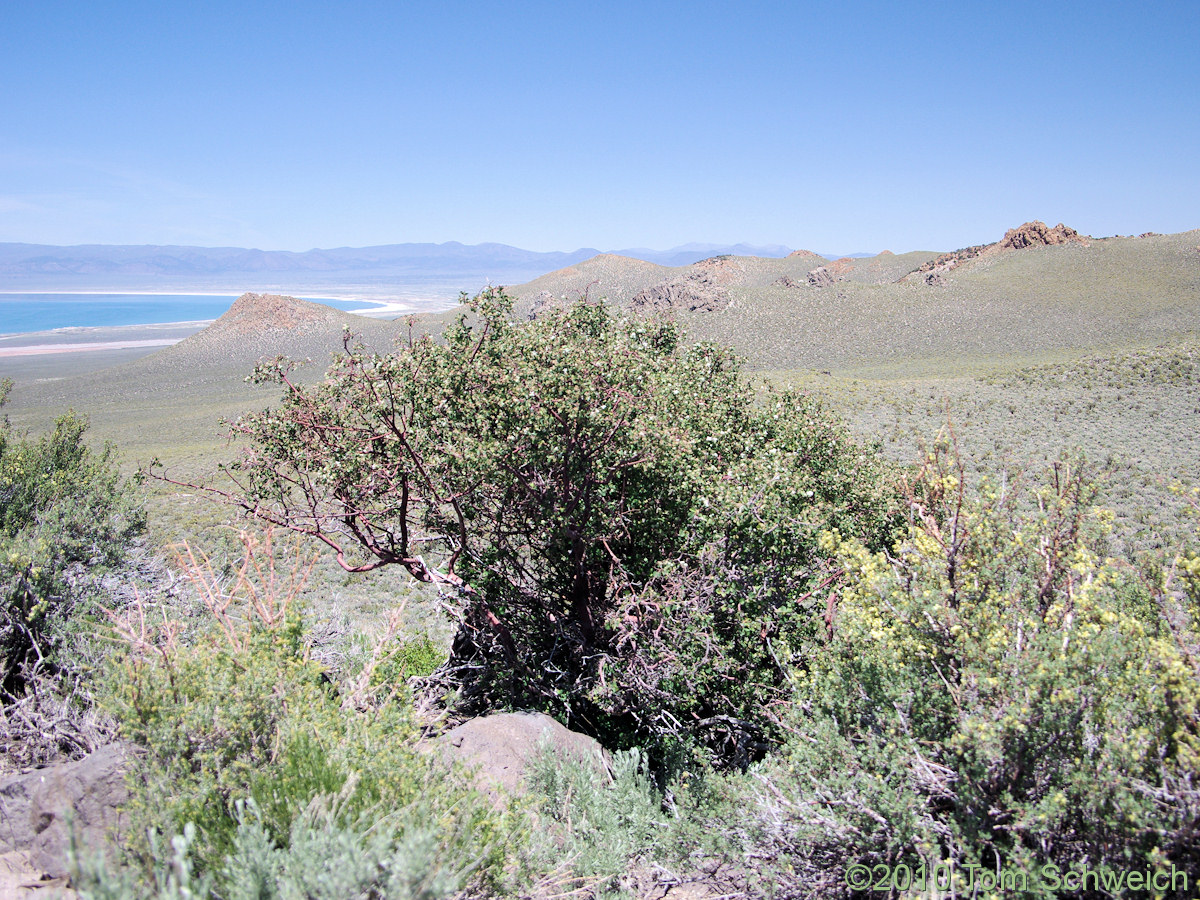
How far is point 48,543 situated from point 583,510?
22.7ft

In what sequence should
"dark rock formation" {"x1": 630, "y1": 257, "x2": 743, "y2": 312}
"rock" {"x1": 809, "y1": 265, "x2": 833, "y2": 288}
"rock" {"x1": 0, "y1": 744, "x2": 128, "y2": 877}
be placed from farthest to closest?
"rock" {"x1": 809, "y1": 265, "x2": 833, "y2": 288}, "dark rock formation" {"x1": 630, "y1": 257, "x2": 743, "y2": 312}, "rock" {"x1": 0, "y1": 744, "x2": 128, "y2": 877}

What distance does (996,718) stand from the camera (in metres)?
4.28

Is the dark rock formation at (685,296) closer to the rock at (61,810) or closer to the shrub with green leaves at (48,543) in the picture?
the shrub with green leaves at (48,543)

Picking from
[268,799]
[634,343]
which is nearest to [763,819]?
[268,799]

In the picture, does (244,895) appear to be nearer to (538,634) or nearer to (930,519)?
(930,519)

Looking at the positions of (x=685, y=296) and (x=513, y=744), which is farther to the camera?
(x=685, y=296)

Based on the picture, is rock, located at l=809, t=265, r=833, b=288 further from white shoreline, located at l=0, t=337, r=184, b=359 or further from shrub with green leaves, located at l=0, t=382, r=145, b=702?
white shoreline, located at l=0, t=337, r=184, b=359

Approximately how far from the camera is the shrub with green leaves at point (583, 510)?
726cm

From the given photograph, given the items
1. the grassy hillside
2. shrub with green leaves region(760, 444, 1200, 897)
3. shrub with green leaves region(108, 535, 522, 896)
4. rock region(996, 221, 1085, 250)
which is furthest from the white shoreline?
shrub with green leaves region(760, 444, 1200, 897)

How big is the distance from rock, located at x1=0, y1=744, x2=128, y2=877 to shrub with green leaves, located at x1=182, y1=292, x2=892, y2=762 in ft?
11.6

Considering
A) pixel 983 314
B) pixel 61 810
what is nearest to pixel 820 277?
pixel 983 314

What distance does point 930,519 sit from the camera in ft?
17.2

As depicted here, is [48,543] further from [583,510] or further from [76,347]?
[76,347]

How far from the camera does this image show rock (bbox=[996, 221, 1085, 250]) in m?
85.2
